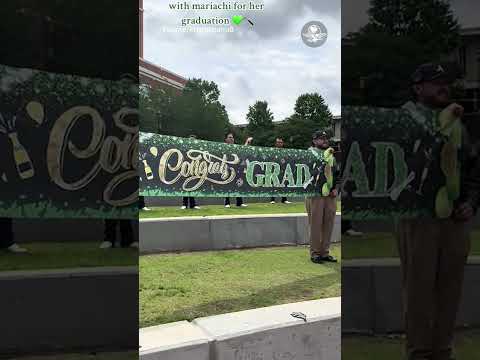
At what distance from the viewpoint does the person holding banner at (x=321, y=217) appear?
1.35m

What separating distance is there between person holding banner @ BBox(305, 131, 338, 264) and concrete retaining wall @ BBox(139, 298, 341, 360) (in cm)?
18

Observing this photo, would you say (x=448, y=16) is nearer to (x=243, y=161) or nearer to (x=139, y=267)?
(x=243, y=161)

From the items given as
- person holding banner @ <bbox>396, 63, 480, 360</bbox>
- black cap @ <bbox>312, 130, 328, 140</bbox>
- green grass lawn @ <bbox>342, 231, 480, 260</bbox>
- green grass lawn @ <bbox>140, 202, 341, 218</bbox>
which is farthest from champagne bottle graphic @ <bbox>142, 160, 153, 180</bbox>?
person holding banner @ <bbox>396, 63, 480, 360</bbox>

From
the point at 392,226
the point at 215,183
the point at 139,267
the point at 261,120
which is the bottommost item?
the point at 139,267

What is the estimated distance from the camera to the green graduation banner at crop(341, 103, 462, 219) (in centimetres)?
128

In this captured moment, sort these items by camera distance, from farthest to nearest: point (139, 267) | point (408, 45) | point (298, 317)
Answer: point (298, 317)
point (139, 267)
point (408, 45)

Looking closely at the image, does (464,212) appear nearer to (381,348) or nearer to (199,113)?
(381,348)

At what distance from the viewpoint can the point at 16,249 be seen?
52.4 inches

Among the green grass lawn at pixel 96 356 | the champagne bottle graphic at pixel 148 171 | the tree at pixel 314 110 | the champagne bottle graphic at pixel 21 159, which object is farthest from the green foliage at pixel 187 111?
the green grass lawn at pixel 96 356

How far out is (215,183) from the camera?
58.2 inches

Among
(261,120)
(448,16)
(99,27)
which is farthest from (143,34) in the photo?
(448,16)

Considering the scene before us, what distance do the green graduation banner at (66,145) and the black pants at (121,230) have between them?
3cm

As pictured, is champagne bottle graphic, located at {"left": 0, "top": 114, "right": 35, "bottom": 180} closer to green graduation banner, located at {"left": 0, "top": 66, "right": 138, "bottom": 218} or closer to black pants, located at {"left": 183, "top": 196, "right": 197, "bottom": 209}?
green graduation banner, located at {"left": 0, "top": 66, "right": 138, "bottom": 218}

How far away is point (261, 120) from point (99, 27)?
57 cm
